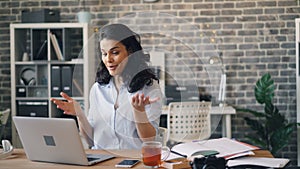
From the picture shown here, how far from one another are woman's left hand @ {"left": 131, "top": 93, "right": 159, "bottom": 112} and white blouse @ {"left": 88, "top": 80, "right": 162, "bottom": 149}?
2cm

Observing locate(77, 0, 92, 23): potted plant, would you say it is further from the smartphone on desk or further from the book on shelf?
the smartphone on desk

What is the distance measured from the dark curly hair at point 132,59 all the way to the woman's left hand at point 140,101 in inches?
3.5

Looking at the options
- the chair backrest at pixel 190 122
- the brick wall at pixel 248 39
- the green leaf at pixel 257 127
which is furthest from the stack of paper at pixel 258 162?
the brick wall at pixel 248 39

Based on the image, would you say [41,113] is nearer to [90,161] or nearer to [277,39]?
[277,39]

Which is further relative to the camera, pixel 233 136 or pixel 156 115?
pixel 233 136

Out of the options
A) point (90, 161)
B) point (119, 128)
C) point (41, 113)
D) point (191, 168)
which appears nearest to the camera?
point (191, 168)

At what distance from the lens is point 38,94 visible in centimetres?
483

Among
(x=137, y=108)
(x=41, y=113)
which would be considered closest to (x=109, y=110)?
(x=137, y=108)

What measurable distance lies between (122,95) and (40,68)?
2.93 metres

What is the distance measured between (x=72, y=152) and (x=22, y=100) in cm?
296

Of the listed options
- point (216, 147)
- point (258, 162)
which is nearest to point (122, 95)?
point (216, 147)

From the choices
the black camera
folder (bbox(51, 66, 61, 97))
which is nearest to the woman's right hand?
the black camera

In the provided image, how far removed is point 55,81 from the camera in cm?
473

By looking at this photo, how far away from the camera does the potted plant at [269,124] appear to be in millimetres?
4469
